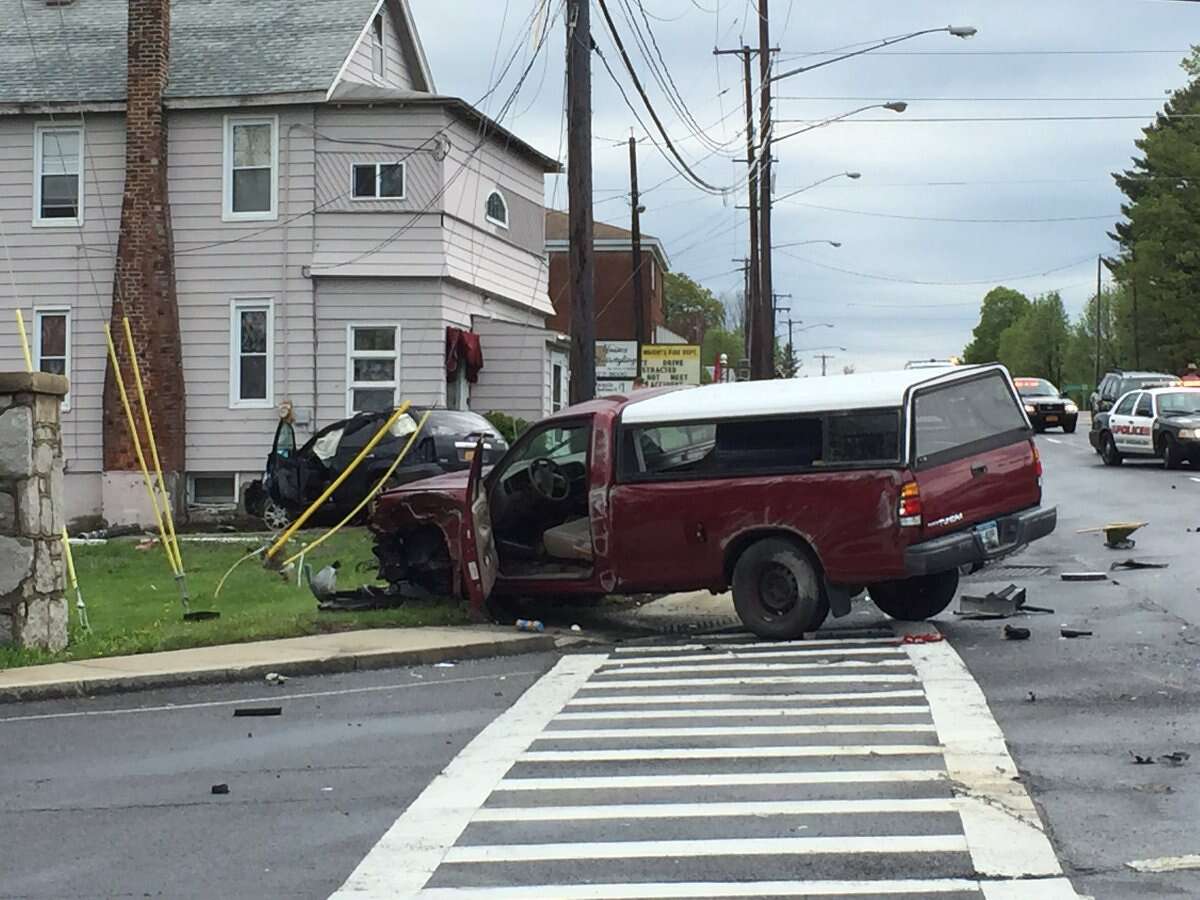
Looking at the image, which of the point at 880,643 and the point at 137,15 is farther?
the point at 137,15

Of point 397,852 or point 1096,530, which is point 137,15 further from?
point 397,852

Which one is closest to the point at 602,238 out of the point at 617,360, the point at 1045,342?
the point at 617,360

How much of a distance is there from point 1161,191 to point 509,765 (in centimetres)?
7928

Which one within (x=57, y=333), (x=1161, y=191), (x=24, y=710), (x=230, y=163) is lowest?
(x=24, y=710)

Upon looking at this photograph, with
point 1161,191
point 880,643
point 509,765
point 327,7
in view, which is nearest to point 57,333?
point 327,7

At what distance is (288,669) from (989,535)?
18.1 ft

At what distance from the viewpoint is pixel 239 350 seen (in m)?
28.6

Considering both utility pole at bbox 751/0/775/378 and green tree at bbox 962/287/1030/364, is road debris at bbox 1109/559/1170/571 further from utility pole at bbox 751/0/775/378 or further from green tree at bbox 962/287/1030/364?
green tree at bbox 962/287/1030/364

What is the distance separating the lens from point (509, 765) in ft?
27.9

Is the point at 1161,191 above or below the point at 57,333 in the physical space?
above

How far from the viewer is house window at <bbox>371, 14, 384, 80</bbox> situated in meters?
31.3

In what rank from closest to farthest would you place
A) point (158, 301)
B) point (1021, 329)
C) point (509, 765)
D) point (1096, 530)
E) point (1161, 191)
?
point (509, 765), point (1096, 530), point (158, 301), point (1161, 191), point (1021, 329)

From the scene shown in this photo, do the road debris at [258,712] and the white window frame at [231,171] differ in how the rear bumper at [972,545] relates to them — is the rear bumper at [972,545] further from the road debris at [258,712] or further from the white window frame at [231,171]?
the white window frame at [231,171]

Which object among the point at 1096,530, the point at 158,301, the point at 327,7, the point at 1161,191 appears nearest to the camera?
the point at 1096,530
